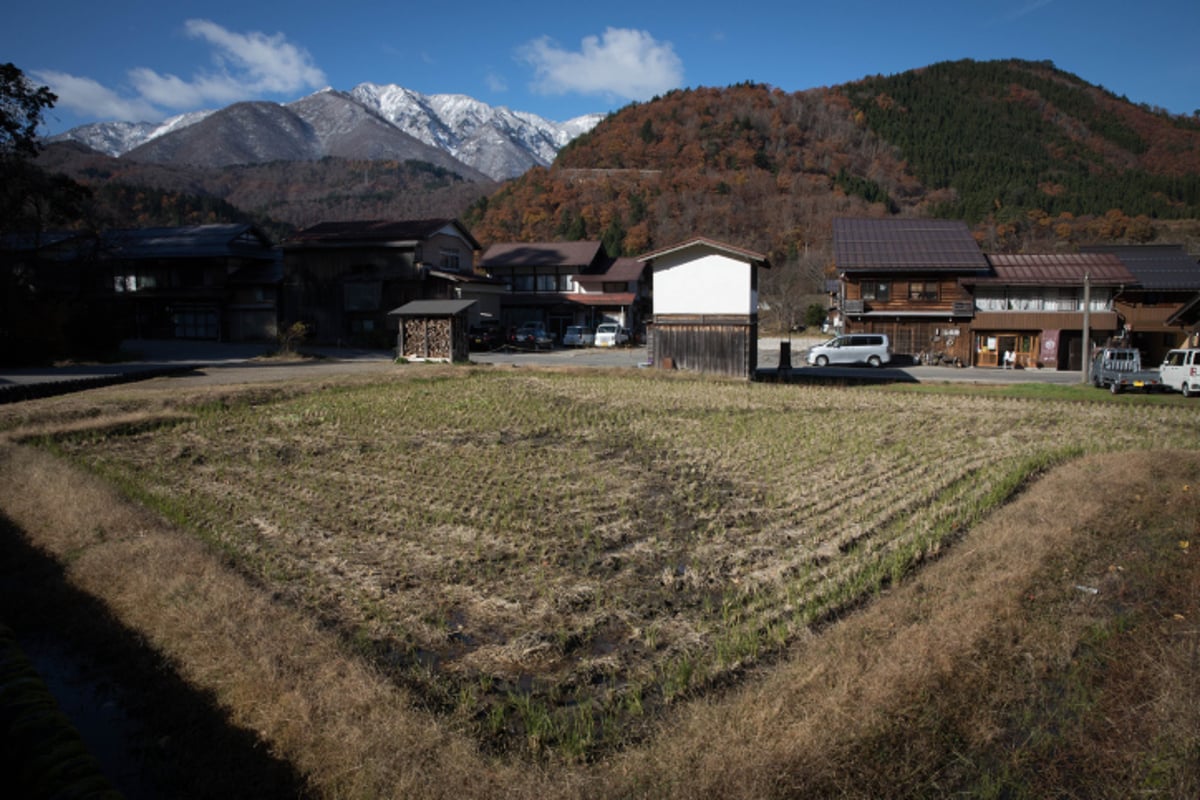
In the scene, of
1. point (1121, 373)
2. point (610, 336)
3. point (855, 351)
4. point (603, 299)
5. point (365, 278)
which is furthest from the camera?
point (603, 299)

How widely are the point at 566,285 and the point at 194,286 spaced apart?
20.3 metres

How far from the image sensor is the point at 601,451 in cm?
1216

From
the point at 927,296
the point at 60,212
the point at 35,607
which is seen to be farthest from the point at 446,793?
the point at 927,296

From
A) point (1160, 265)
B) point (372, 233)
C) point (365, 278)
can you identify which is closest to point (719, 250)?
point (365, 278)

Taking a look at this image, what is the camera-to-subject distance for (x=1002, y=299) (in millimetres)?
32188

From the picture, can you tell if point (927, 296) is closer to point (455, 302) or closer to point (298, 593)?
point (455, 302)

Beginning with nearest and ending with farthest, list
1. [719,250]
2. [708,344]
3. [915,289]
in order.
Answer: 1. [719,250]
2. [708,344]
3. [915,289]

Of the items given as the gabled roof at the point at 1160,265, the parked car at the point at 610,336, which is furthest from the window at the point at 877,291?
the parked car at the point at 610,336

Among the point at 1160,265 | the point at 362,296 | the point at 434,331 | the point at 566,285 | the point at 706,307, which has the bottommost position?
the point at 434,331

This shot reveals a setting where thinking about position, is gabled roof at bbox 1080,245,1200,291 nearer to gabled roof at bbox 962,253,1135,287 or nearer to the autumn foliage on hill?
gabled roof at bbox 962,253,1135,287

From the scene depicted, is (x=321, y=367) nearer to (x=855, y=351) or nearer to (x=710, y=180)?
(x=855, y=351)

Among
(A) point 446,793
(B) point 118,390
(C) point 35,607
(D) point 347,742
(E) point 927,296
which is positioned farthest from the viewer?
(E) point 927,296

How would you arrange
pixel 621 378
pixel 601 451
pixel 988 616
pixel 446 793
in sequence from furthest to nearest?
1. pixel 621 378
2. pixel 601 451
3. pixel 988 616
4. pixel 446 793

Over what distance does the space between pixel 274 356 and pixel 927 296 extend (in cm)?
2764
